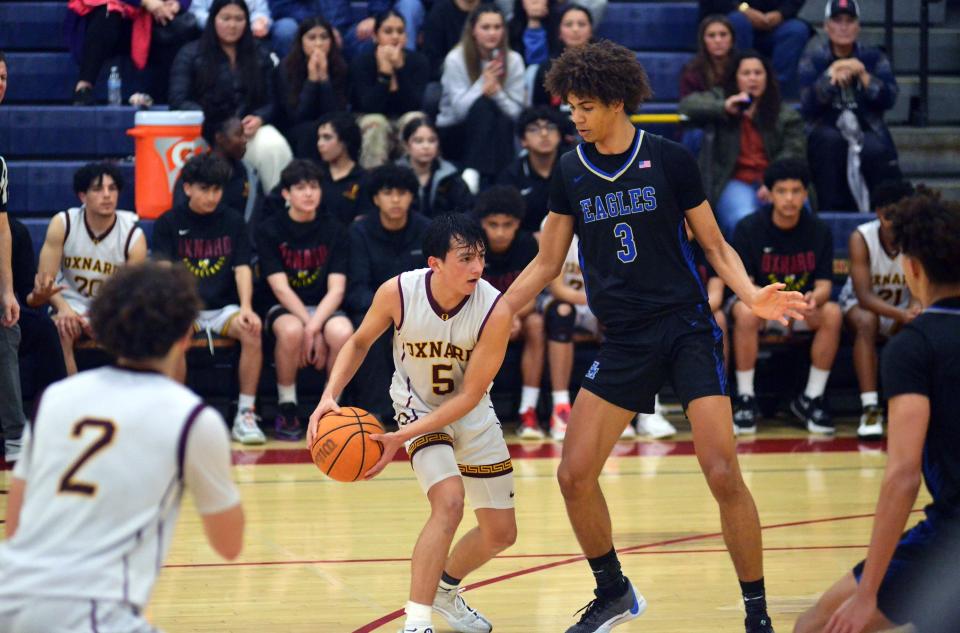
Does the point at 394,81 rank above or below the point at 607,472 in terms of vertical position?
above

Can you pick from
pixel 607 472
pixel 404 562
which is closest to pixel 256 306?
pixel 607 472

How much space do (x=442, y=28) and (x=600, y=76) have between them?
6046 millimetres

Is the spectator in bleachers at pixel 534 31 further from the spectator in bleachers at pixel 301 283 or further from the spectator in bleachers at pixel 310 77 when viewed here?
the spectator in bleachers at pixel 301 283

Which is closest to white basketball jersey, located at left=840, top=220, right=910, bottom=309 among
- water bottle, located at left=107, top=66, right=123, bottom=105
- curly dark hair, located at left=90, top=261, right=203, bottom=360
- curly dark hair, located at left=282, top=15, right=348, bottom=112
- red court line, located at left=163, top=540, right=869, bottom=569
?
red court line, located at left=163, top=540, right=869, bottom=569

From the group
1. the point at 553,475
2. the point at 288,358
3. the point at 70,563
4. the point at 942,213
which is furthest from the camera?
the point at 288,358

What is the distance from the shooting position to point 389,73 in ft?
32.1

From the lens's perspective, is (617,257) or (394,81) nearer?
(617,257)

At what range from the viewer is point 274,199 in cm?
907

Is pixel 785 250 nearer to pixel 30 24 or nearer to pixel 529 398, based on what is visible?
pixel 529 398

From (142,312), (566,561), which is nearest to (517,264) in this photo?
(566,561)

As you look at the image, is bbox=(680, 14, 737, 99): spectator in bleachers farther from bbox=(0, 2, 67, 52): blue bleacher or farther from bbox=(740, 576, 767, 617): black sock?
bbox=(740, 576, 767, 617): black sock

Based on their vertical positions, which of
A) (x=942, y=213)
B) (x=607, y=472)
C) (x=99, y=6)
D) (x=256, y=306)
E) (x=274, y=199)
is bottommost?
(x=607, y=472)

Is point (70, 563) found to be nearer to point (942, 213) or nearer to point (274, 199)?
point (942, 213)

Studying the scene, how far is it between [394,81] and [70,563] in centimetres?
735
